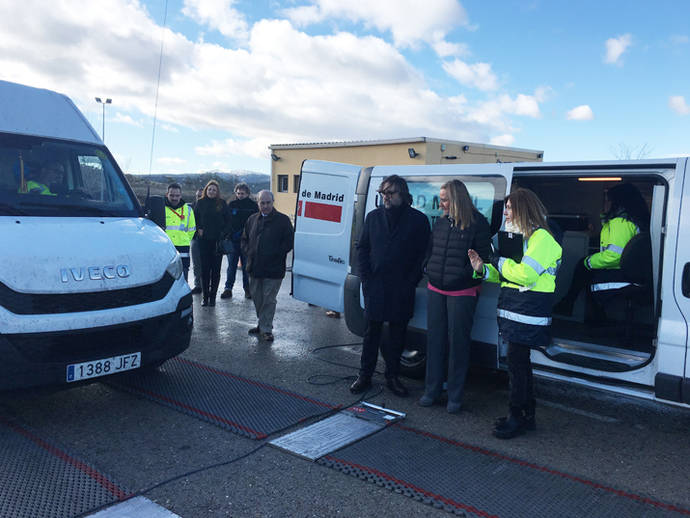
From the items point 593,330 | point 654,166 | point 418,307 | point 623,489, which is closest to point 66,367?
point 418,307

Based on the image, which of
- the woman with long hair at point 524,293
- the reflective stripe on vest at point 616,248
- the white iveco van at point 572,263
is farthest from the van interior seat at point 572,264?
the woman with long hair at point 524,293

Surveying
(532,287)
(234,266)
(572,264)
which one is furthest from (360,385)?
(234,266)

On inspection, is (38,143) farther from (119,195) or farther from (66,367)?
(66,367)

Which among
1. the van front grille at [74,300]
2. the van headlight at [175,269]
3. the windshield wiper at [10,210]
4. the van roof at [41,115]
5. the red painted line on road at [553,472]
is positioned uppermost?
the van roof at [41,115]

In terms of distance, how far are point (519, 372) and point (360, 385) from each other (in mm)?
1437

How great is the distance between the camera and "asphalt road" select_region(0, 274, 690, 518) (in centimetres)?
307

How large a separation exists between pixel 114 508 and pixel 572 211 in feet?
19.8

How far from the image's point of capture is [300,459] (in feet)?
11.6

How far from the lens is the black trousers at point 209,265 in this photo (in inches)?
323

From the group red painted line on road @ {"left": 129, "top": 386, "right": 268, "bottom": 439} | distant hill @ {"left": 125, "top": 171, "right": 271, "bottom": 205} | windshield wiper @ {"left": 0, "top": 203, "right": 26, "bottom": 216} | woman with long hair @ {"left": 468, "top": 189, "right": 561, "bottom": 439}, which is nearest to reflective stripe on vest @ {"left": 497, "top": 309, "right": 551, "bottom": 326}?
woman with long hair @ {"left": 468, "top": 189, "right": 561, "bottom": 439}

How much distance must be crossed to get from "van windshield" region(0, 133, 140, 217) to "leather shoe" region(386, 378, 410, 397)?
8.93 feet

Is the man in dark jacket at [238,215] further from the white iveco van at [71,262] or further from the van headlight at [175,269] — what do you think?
the van headlight at [175,269]

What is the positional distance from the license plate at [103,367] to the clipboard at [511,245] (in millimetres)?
2837

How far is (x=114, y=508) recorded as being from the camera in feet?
9.53
